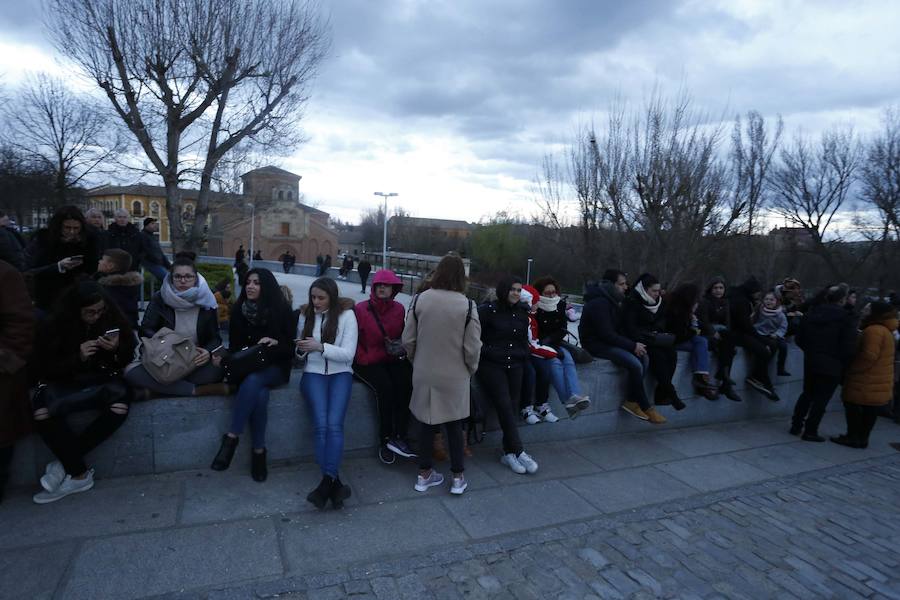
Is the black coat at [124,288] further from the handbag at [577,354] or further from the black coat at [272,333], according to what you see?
the handbag at [577,354]

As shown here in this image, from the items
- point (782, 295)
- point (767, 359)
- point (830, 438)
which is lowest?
point (830, 438)

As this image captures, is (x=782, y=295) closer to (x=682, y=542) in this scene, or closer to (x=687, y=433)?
(x=687, y=433)

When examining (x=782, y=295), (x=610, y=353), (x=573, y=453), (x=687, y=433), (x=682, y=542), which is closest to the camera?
(x=682, y=542)

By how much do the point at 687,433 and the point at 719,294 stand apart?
6.05 ft

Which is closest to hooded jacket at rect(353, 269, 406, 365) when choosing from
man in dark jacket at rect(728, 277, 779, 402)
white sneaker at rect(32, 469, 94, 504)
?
white sneaker at rect(32, 469, 94, 504)

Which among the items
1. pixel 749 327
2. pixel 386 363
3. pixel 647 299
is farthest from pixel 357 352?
pixel 749 327

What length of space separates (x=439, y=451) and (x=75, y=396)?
9.31ft

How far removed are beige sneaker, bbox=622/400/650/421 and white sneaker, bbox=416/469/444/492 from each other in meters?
2.47

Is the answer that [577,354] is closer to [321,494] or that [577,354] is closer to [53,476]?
[321,494]

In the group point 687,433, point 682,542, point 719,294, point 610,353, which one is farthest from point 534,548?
point 719,294

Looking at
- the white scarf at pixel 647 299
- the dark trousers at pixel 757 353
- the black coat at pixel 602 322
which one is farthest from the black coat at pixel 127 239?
the dark trousers at pixel 757 353

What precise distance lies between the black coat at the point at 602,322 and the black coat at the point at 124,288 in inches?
185

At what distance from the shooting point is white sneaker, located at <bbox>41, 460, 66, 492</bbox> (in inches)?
144

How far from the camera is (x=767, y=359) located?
22.1 feet
